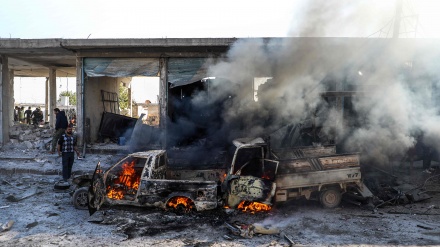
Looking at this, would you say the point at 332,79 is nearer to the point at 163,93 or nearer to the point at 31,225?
the point at 163,93

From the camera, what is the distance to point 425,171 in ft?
Answer: 32.4

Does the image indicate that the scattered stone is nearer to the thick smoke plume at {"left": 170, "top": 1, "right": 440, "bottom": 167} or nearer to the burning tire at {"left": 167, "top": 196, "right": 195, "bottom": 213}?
the burning tire at {"left": 167, "top": 196, "right": 195, "bottom": 213}

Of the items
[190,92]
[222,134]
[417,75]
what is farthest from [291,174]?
[190,92]

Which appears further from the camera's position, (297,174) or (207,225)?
(297,174)

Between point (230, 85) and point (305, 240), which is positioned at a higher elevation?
point (230, 85)

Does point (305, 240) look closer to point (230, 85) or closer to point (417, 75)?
point (230, 85)

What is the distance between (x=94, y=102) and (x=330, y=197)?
36.9 feet

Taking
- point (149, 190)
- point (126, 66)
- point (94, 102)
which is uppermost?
point (126, 66)

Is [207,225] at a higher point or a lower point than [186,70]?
lower

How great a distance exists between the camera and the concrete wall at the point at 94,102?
13.5m

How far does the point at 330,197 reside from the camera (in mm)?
7422

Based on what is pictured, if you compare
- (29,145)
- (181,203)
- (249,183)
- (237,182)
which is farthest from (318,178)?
(29,145)

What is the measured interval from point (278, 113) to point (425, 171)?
4.84 metres

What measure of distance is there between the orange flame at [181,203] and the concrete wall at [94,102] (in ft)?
25.8
